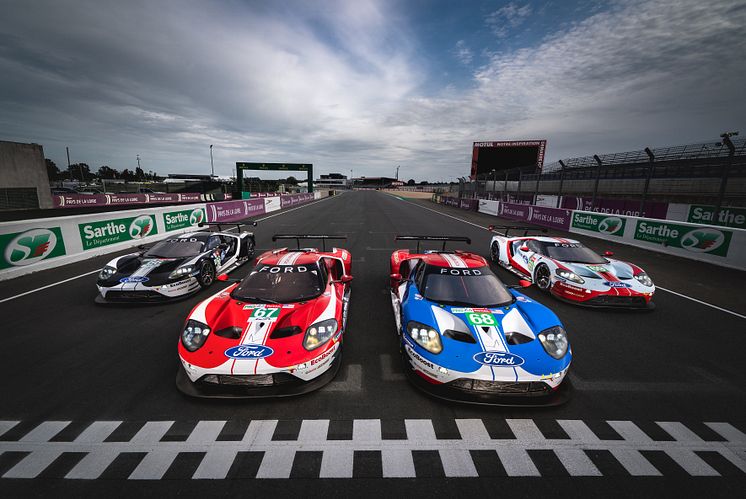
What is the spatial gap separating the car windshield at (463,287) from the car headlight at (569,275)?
8.56 feet

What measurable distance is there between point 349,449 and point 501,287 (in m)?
3.02

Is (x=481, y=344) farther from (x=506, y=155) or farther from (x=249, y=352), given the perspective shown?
(x=506, y=155)

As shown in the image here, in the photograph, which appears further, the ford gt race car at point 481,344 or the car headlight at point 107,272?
the car headlight at point 107,272

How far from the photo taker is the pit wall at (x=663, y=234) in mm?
9258

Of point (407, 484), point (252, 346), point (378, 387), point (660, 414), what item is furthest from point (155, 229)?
point (660, 414)

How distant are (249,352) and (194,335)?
2.73 feet

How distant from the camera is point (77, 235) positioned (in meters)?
9.23

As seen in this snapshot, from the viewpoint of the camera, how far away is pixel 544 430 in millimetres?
3004

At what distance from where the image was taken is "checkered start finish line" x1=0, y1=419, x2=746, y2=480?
2557 millimetres

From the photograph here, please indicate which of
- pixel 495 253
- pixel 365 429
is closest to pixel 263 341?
pixel 365 429

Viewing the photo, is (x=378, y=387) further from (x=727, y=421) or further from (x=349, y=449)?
(x=727, y=421)

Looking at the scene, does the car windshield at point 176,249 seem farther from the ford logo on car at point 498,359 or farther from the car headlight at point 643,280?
the car headlight at point 643,280

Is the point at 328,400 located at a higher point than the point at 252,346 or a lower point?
lower

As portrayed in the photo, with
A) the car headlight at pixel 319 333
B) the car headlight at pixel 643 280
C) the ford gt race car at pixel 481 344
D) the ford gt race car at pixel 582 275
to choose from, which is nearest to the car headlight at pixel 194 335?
the car headlight at pixel 319 333
